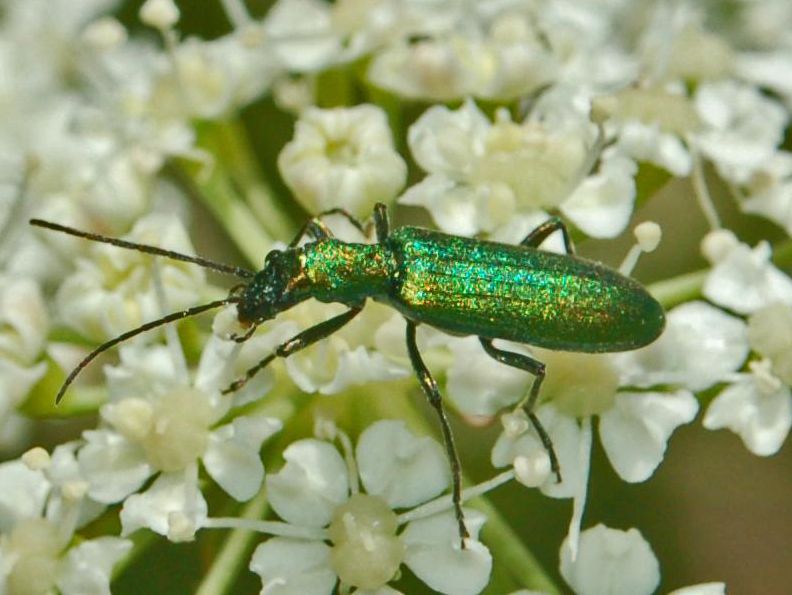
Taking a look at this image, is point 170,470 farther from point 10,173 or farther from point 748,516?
point 748,516

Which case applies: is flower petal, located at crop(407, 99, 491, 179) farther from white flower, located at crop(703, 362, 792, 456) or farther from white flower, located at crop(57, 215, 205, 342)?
white flower, located at crop(703, 362, 792, 456)

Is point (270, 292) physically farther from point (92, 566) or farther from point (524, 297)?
point (92, 566)

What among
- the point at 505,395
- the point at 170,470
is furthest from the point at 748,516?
the point at 170,470

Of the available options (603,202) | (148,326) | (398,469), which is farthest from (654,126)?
(148,326)

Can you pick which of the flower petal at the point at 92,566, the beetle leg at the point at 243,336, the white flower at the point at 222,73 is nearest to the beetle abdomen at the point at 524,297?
the beetle leg at the point at 243,336

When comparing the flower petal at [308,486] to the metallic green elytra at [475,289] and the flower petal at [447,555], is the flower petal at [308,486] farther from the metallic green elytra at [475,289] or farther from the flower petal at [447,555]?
the metallic green elytra at [475,289]
